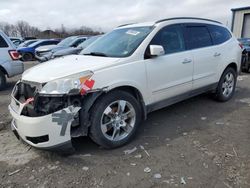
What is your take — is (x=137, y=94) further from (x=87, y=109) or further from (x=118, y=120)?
(x=87, y=109)

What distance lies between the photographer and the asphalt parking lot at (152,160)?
2.80 meters

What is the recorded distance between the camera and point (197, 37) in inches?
185

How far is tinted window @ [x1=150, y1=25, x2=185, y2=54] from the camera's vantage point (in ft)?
13.2

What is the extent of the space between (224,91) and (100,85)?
348 centimetres

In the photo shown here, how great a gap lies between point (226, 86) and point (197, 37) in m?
1.55

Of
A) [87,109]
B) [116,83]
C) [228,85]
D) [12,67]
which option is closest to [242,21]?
[228,85]

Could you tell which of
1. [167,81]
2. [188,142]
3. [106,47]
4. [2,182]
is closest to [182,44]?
[167,81]

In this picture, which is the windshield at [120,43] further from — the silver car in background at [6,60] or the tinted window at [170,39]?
the silver car in background at [6,60]

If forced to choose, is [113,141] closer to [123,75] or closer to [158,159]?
[158,159]

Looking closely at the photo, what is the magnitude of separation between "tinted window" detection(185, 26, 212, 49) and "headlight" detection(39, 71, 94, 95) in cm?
222

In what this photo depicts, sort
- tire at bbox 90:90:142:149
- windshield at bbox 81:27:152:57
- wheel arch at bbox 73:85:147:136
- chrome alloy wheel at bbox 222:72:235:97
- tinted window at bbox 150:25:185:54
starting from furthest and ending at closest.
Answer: chrome alloy wheel at bbox 222:72:235:97, tinted window at bbox 150:25:185:54, windshield at bbox 81:27:152:57, tire at bbox 90:90:142:149, wheel arch at bbox 73:85:147:136

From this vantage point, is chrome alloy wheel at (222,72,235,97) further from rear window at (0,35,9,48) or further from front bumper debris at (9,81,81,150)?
rear window at (0,35,9,48)

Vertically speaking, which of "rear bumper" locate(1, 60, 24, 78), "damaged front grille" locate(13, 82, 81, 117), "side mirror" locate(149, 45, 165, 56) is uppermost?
"side mirror" locate(149, 45, 165, 56)

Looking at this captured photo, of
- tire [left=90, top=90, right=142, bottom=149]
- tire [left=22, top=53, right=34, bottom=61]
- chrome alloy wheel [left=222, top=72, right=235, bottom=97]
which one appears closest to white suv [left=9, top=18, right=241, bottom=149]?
tire [left=90, top=90, right=142, bottom=149]
